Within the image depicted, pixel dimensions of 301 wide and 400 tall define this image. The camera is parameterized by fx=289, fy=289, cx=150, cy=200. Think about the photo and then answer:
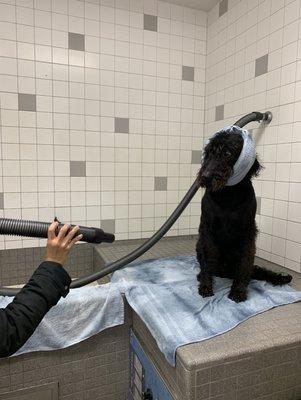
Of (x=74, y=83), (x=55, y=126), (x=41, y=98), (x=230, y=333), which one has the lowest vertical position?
(x=230, y=333)

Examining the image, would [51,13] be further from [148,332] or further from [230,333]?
[230,333]

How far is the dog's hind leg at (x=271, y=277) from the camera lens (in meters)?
1.54

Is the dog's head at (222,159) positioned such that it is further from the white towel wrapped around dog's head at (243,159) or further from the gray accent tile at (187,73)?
the gray accent tile at (187,73)

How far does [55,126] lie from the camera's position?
2113 millimetres

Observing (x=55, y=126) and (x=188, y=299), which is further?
(x=55, y=126)

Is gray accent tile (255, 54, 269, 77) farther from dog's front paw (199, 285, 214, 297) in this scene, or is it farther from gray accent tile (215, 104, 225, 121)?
dog's front paw (199, 285, 214, 297)

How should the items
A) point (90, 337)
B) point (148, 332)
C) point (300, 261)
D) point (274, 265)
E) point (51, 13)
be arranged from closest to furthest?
1. point (148, 332)
2. point (90, 337)
3. point (300, 261)
4. point (274, 265)
5. point (51, 13)

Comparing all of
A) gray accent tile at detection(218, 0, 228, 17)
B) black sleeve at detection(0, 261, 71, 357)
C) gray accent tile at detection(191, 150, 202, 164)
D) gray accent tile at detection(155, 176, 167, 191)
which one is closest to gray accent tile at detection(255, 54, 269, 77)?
gray accent tile at detection(218, 0, 228, 17)

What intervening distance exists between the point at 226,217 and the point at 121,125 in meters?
1.29

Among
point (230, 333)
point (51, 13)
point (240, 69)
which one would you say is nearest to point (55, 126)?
point (51, 13)

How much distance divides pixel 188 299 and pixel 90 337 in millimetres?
522

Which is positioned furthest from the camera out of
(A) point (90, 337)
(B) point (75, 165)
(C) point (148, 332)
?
(B) point (75, 165)

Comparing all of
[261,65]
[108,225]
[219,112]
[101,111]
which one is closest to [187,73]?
[219,112]

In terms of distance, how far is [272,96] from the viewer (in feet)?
6.03
